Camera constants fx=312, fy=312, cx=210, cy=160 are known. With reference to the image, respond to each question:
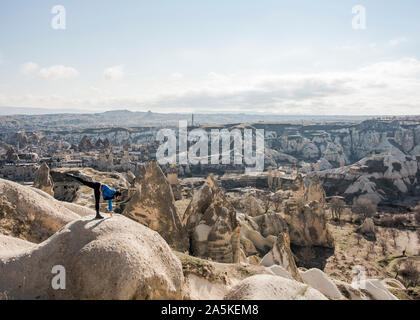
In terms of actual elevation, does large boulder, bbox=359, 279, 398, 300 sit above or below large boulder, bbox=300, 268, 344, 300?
below

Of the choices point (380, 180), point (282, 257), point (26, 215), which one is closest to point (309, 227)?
point (282, 257)

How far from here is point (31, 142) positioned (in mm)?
96812

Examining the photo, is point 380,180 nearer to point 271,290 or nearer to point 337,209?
point 337,209

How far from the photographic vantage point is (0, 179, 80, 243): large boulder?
7062 millimetres

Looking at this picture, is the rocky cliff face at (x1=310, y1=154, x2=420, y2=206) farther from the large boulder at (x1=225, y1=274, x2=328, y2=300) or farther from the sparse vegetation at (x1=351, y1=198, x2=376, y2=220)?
the large boulder at (x1=225, y1=274, x2=328, y2=300)

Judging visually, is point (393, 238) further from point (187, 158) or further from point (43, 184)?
point (187, 158)

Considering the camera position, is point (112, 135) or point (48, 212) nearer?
point (48, 212)

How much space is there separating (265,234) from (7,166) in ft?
130

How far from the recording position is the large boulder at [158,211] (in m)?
11.9

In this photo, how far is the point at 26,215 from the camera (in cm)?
736

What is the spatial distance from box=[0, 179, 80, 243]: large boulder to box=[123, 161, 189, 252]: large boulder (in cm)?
435

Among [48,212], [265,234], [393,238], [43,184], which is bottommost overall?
[393,238]

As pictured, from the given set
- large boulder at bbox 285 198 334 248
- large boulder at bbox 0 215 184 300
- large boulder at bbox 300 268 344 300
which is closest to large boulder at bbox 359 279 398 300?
large boulder at bbox 300 268 344 300

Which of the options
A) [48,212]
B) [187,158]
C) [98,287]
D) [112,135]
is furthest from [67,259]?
[112,135]
